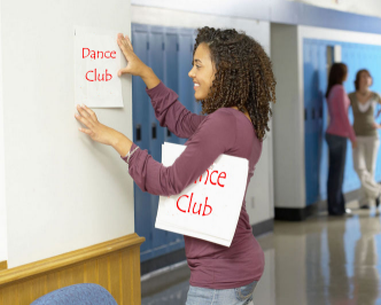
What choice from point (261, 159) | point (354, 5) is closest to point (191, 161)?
point (261, 159)

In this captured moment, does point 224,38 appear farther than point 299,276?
No

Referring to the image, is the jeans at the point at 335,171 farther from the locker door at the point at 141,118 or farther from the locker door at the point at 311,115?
the locker door at the point at 141,118

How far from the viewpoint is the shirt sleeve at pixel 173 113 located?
2.33 meters

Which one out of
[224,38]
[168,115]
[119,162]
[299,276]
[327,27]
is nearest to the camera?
[224,38]

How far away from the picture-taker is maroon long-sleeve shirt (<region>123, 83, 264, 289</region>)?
5.86ft

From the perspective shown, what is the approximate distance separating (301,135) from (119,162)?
4.89m

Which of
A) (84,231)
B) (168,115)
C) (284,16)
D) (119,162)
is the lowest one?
(84,231)

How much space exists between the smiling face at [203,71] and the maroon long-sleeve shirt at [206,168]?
0.44 ft

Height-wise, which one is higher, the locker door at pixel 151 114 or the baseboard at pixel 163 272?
the locker door at pixel 151 114

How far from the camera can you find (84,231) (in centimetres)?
207

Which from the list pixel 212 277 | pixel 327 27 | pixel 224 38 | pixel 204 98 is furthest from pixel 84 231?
pixel 327 27

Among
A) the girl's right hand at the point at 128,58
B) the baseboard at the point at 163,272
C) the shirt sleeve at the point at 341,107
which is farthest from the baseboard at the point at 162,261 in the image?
the shirt sleeve at the point at 341,107

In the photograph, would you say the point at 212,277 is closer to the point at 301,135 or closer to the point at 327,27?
the point at 301,135

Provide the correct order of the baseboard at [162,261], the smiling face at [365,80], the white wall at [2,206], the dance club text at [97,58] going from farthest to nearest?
the smiling face at [365,80] < the baseboard at [162,261] < the dance club text at [97,58] < the white wall at [2,206]
